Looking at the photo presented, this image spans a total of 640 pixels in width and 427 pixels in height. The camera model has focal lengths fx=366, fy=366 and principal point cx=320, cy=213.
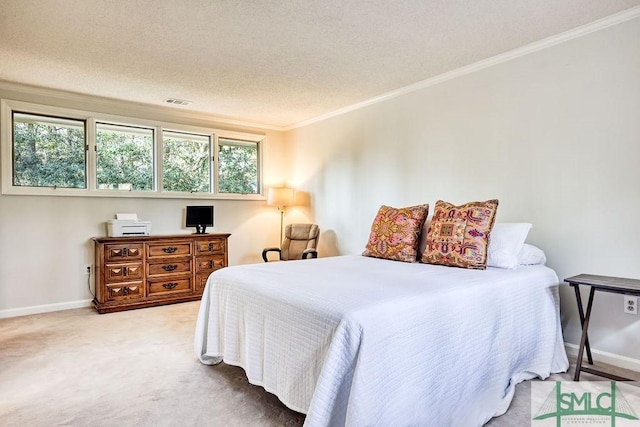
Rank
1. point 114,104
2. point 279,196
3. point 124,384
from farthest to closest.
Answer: point 279,196 < point 114,104 < point 124,384

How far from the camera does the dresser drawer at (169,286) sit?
408 cm

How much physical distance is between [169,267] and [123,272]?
0.47 meters

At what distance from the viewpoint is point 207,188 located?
5.05 meters

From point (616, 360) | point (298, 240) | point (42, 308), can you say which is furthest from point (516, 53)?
point (42, 308)

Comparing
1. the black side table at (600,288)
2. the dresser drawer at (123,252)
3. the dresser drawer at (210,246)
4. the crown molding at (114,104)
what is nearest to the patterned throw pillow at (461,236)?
the black side table at (600,288)

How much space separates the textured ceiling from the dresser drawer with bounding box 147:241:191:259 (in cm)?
168

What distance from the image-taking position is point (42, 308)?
3895 mm

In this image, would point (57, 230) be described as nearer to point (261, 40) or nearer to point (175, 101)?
point (175, 101)

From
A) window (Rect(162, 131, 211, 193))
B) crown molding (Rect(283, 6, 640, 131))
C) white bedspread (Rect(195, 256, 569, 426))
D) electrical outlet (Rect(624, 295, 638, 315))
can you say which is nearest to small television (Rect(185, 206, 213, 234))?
window (Rect(162, 131, 211, 193))

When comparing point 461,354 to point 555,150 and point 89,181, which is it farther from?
point 89,181

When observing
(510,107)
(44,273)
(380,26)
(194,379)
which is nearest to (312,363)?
(194,379)

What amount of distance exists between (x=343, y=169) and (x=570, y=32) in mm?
2638

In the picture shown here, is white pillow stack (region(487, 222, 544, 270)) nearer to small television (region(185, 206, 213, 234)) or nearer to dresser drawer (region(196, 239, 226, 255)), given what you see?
dresser drawer (region(196, 239, 226, 255))

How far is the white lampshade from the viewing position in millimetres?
5184
